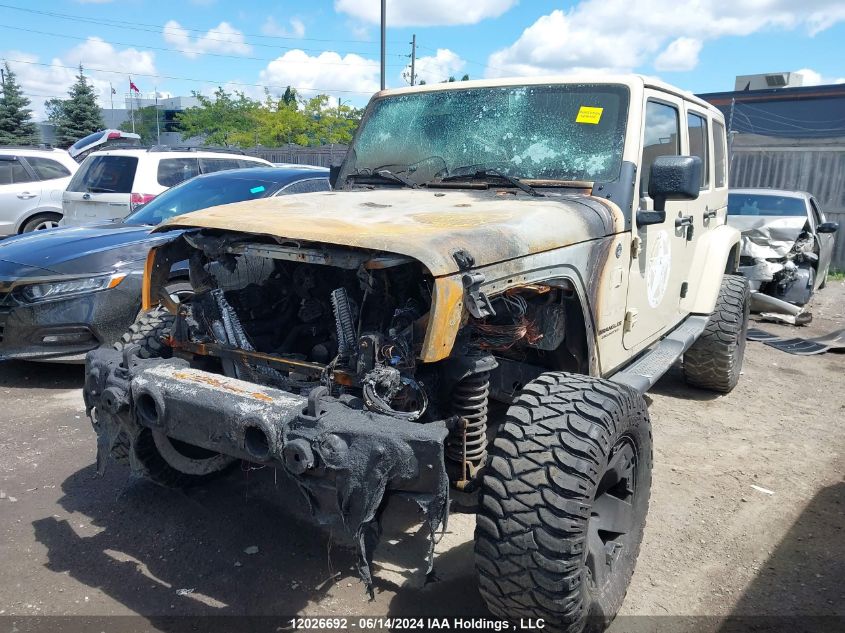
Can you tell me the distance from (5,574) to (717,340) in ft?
15.9

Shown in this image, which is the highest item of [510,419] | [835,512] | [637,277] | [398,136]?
[398,136]

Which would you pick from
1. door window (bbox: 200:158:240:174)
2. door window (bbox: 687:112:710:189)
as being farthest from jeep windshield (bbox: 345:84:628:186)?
door window (bbox: 200:158:240:174)

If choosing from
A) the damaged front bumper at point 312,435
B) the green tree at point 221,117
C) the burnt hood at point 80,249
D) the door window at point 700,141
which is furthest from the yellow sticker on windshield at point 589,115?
the green tree at point 221,117

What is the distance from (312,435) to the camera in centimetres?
229

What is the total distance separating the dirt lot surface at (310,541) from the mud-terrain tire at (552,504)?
0.43 meters

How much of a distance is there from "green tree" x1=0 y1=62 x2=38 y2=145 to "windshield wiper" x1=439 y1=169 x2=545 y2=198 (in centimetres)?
3735

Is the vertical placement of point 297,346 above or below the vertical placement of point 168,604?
A: above

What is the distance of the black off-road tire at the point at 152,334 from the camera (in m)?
3.35

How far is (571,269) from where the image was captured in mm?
3041

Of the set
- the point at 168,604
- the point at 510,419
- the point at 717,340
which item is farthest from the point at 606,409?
the point at 717,340

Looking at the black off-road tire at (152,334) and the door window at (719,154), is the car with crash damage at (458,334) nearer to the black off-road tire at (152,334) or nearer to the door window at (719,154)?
the black off-road tire at (152,334)

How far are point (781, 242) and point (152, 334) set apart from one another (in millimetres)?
8582

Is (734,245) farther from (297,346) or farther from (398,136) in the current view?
(297,346)

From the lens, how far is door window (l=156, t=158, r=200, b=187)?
8688 mm
